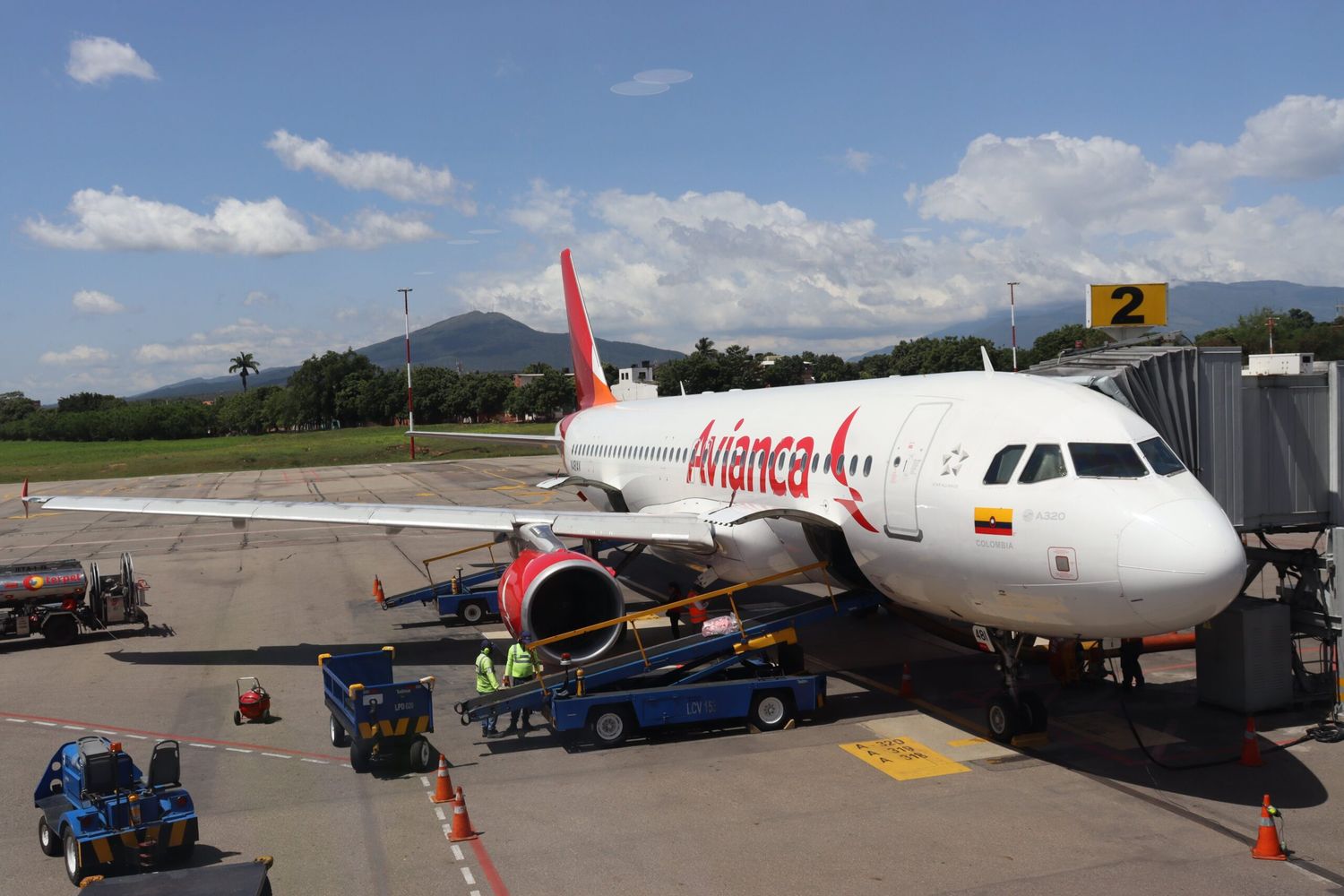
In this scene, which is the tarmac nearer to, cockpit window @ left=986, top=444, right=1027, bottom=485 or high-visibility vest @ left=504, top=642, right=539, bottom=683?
high-visibility vest @ left=504, top=642, right=539, bottom=683

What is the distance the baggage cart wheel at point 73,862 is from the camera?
996 cm

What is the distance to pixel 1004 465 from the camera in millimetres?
12469

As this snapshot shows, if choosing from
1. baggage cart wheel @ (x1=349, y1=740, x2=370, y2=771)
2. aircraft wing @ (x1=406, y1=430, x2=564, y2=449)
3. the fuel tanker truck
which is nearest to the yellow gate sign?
baggage cart wheel @ (x1=349, y1=740, x2=370, y2=771)

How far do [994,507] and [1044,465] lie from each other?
2.42 ft

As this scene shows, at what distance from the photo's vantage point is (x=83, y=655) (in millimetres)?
21125

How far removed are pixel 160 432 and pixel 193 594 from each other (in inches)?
4940

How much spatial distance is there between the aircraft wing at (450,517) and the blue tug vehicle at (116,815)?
309 inches

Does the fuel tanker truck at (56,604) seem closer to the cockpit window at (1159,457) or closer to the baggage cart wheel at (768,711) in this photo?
the baggage cart wheel at (768,711)

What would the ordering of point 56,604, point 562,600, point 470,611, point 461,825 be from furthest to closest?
point 470,611
point 56,604
point 562,600
point 461,825

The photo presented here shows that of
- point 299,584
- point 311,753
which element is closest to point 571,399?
point 299,584

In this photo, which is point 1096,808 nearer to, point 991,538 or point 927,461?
point 991,538

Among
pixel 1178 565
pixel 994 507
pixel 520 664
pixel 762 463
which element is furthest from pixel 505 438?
pixel 1178 565

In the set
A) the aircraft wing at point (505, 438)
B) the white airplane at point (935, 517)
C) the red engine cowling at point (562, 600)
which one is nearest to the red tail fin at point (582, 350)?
the aircraft wing at point (505, 438)

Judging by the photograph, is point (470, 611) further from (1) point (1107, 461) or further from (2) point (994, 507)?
(1) point (1107, 461)
